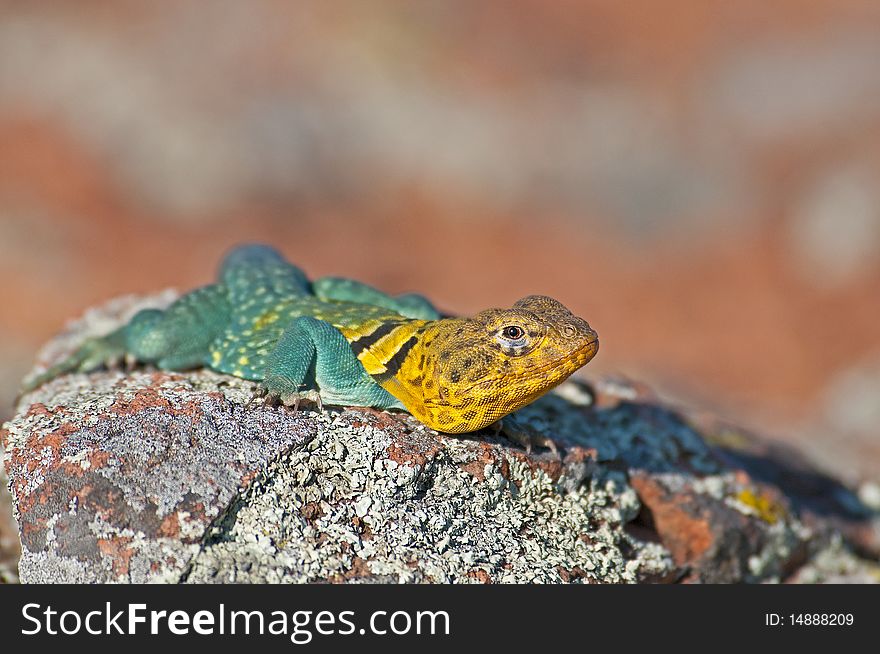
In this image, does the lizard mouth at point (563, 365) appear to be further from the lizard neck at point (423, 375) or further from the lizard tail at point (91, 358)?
the lizard tail at point (91, 358)

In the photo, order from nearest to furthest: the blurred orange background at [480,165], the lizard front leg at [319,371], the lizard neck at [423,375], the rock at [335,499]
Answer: the rock at [335,499]
the lizard neck at [423,375]
the lizard front leg at [319,371]
the blurred orange background at [480,165]

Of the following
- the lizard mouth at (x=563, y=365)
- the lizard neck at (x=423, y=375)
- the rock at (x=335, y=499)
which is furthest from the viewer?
the lizard neck at (x=423, y=375)

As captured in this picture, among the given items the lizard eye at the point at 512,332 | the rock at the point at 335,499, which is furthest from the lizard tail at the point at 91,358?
the lizard eye at the point at 512,332

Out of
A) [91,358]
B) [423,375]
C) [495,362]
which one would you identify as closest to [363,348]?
[423,375]

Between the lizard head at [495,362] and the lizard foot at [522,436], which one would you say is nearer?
the lizard head at [495,362]

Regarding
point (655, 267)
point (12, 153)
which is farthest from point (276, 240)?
point (655, 267)

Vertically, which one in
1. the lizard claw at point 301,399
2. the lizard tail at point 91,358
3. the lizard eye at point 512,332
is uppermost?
the lizard tail at point 91,358

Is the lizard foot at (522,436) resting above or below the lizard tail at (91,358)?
below
